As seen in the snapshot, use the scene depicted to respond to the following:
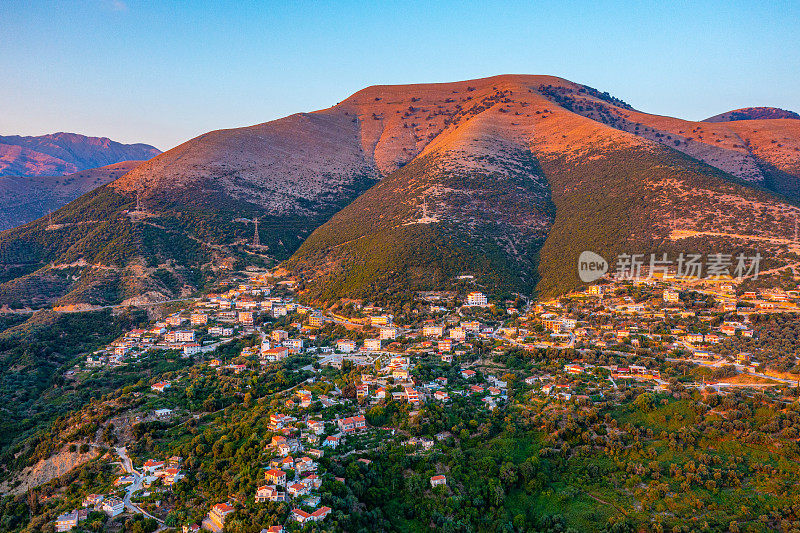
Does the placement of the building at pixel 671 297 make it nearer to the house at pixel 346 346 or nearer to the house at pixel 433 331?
the house at pixel 433 331

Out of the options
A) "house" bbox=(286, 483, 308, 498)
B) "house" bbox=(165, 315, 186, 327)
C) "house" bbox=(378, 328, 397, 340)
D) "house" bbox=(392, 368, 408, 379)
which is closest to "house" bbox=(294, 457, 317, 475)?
"house" bbox=(286, 483, 308, 498)

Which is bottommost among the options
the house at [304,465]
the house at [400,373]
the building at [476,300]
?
the house at [304,465]

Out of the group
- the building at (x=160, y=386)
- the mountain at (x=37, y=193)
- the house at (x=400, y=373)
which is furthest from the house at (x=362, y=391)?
the mountain at (x=37, y=193)

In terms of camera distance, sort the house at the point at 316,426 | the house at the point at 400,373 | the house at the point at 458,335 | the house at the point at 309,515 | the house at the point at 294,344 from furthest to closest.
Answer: the house at the point at 458,335 < the house at the point at 294,344 < the house at the point at 400,373 < the house at the point at 316,426 < the house at the point at 309,515

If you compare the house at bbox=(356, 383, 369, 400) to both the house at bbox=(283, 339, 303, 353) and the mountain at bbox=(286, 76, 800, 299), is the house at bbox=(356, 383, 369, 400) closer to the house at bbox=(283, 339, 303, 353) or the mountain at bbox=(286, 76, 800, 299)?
the house at bbox=(283, 339, 303, 353)

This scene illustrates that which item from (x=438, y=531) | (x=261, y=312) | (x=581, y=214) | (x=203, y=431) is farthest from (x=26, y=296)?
(x=581, y=214)

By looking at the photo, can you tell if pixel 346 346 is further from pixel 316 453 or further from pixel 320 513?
pixel 320 513
